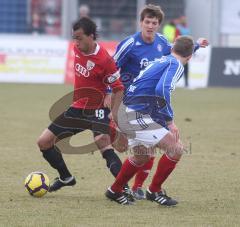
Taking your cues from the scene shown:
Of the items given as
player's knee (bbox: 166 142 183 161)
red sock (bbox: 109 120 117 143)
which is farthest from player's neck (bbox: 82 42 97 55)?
player's knee (bbox: 166 142 183 161)

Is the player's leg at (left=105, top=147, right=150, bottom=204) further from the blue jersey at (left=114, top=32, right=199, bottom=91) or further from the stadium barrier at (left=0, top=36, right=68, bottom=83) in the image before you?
the stadium barrier at (left=0, top=36, right=68, bottom=83)

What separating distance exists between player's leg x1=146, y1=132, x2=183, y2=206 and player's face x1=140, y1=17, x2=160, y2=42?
131cm

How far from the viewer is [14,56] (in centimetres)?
2273

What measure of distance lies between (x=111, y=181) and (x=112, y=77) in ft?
5.31

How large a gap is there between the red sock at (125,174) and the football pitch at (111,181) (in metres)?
0.18

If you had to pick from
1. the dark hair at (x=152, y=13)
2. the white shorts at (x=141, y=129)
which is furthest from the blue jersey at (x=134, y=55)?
the white shorts at (x=141, y=129)

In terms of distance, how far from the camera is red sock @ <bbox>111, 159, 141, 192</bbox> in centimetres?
741

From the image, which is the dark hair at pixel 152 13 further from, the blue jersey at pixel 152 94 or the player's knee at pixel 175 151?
the player's knee at pixel 175 151

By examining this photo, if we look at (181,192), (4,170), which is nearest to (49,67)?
(4,170)

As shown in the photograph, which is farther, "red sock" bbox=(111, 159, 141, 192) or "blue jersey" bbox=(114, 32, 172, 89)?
"blue jersey" bbox=(114, 32, 172, 89)

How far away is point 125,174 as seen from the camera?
7.46 meters

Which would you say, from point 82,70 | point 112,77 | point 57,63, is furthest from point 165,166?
point 57,63

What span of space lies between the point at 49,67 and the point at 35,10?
22.1 ft

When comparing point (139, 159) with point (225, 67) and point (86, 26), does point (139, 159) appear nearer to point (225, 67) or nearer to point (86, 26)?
point (86, 26)
